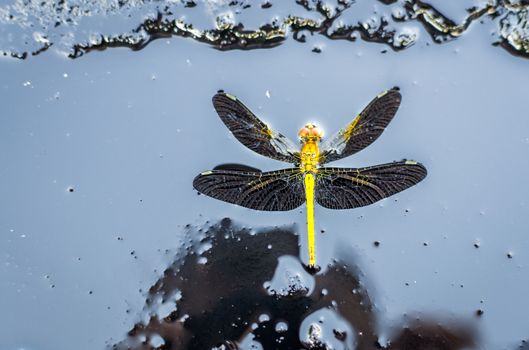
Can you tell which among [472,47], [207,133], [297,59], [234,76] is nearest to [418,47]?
[472,47]

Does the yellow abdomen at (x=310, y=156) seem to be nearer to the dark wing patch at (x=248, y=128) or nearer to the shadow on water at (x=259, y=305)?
the dark wing patch at (x=248, y=128)

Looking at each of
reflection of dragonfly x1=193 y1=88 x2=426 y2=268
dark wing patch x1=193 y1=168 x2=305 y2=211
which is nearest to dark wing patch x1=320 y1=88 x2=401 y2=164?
reflection of dragonfly x1=193 y1=88 x2=426 y2=268

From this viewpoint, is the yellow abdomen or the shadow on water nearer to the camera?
the shadow on water

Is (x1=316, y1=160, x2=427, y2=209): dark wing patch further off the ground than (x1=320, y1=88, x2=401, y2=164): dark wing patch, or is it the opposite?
(x1=320, y1=88, x2=401, y2=164): dark wing patch

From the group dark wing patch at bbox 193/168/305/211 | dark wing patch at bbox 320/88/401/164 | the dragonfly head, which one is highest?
dark wing patch at bbox 320/88/401/164

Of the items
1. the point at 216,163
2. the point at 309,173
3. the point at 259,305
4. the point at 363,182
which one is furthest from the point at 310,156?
the point at 259,305

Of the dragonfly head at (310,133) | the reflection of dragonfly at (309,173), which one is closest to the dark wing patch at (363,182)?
the reflection of dragonfly at (309,173)

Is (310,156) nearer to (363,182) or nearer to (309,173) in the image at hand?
(309,173)

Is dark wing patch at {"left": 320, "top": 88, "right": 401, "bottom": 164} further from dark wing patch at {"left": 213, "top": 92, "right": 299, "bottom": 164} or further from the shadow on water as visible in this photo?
the shadow on water
